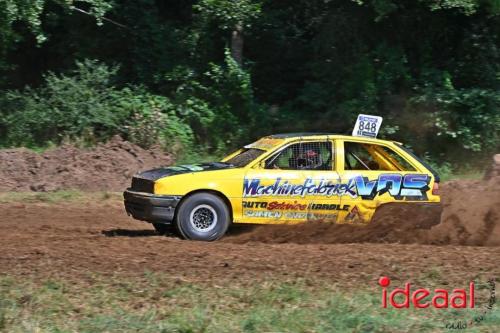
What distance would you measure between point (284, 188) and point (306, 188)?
308 mm

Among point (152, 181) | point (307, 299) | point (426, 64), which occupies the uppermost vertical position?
point (426, 64)

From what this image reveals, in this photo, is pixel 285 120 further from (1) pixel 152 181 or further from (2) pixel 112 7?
(1) pixel 152 181

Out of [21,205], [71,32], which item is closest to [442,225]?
[21,205]

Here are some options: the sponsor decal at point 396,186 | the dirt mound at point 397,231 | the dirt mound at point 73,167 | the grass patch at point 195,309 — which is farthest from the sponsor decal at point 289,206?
the dirt mound at point 73,167

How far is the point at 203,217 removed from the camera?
11195 millimetres

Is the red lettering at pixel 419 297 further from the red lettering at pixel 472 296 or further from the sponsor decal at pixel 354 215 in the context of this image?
the sponsor decal at pixel 354 215

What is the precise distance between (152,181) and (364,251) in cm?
301

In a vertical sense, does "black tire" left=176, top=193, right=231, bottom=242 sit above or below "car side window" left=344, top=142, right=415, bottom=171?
below

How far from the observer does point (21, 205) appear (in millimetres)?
14773

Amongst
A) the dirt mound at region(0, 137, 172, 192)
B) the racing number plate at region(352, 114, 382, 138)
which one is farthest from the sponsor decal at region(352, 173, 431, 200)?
the dirt mound at region(0, 137, 172, 192)

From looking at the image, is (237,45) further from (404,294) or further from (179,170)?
(404,294)

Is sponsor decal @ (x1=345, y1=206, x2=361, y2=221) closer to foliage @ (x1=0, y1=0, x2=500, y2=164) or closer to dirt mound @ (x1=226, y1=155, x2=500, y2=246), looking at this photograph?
dirt mound @ (x1=226, y1=155, x2=500, y2=246)

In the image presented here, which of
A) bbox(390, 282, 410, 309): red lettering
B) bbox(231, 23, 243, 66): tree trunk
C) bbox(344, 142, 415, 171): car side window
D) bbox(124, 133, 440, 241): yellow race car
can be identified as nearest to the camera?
bbox(390, 282, 410, 309): red lettering

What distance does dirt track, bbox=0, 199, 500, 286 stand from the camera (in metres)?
8.90
